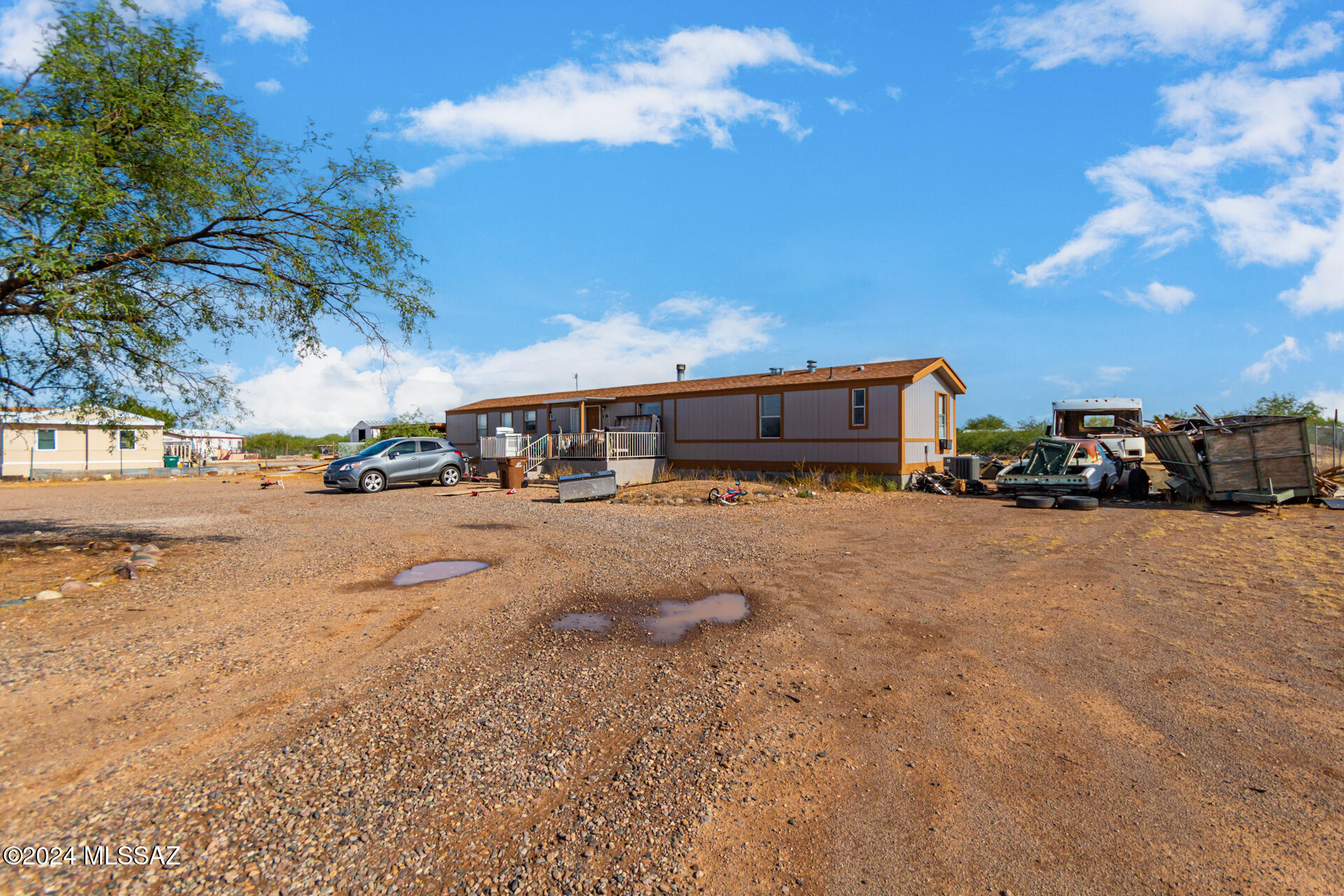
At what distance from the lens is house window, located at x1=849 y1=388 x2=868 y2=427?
18.1 m

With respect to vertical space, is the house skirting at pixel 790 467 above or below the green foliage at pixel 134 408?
below

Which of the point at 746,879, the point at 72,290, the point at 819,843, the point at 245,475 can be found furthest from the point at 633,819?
the point at 245,475

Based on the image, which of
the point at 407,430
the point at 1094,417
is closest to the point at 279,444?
the point at 407,430

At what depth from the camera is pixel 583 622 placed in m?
5.64

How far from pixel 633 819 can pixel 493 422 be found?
2787 cm

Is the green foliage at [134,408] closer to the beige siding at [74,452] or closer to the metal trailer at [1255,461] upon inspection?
the metal trailer at [1255,461]

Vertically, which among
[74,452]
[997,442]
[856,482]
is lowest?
[856,482]

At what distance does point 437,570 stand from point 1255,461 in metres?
16.2

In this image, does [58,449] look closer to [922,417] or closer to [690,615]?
[690,615]

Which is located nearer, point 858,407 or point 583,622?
point 583,622

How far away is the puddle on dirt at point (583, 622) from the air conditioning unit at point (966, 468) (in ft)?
47.6

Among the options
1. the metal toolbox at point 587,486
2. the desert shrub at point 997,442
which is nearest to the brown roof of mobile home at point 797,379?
the metal toolbox at point 587,486

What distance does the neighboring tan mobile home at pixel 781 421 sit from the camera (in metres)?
17.8

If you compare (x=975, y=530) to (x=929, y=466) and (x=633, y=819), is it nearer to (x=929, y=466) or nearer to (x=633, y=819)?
(x=929, y=466)
